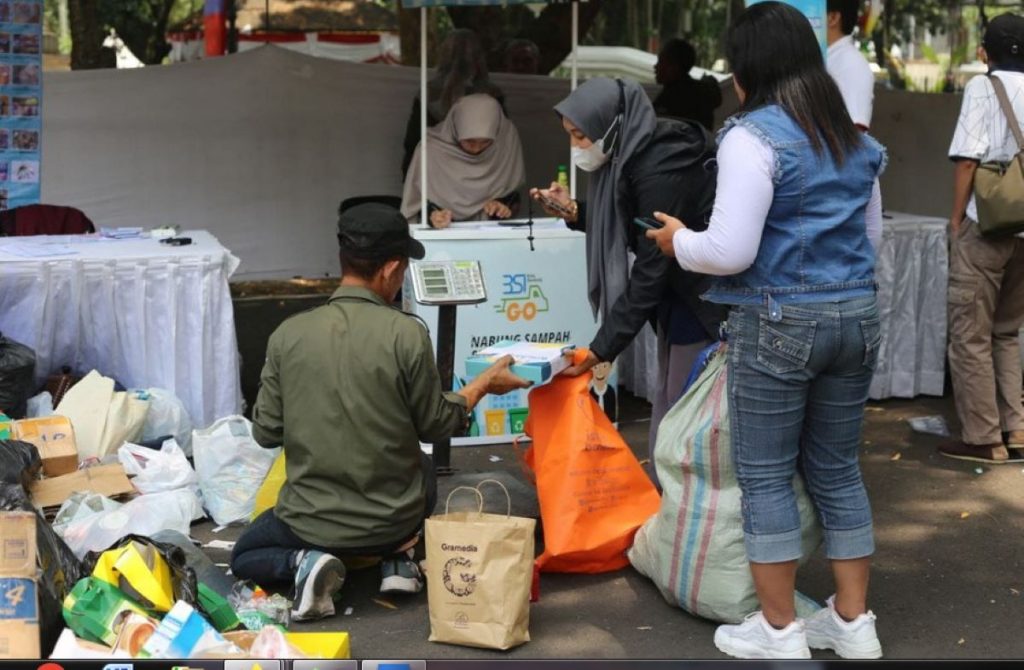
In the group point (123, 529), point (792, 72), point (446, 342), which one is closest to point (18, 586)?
point (123, 529)

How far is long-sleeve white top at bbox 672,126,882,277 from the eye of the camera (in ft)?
12.0

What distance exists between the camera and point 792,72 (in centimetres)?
375

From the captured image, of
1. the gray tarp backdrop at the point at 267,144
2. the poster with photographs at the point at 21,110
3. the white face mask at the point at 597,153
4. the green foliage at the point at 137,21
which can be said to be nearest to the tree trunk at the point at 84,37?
the gray tarp backdrop at the point at 267,144

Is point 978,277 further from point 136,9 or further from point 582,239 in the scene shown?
point 136,9

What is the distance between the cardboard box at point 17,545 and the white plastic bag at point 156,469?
1668 mm

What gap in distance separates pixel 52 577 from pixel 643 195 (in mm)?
2305

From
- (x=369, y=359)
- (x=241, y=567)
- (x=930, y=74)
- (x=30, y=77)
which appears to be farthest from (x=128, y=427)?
(x=930, y=74)

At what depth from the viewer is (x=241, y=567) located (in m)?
4.55

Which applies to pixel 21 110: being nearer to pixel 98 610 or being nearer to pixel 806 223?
pixel 98 610

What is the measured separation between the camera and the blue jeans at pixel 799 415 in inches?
148

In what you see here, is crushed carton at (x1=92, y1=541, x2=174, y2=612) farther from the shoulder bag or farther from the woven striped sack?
the shoulder bag

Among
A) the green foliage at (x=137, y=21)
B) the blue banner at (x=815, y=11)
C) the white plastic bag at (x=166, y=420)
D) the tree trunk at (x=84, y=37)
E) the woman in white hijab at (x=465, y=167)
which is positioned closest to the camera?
the blue banner at (x=815, y=11)

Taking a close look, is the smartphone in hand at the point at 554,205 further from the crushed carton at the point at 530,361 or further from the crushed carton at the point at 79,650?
the crushed carton at the point at 79,650

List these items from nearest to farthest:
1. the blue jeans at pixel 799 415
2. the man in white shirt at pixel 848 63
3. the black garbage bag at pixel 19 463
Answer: the blue jeans at pixel 799 415 < the black garbage bag at pixel 19 463 < the man in white shirt at pixel 848 63
